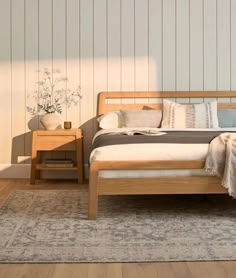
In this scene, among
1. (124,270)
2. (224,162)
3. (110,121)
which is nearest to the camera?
(124,270)

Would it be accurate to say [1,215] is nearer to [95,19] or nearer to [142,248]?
[142,248]

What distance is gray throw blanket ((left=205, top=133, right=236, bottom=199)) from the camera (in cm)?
305

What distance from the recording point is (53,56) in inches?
203

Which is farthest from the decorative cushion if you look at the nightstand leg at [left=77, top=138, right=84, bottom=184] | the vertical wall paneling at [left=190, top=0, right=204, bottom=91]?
the vertical wall paneling at [left=190, top=0, right=204, bottom=91]

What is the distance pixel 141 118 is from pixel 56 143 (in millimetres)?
893

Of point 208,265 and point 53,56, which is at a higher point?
point 53,56

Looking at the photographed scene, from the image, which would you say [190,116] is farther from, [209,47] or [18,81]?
[18,81]

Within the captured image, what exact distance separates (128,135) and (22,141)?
188 cm

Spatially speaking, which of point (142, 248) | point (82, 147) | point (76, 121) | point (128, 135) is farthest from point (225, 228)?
point (76, 121)

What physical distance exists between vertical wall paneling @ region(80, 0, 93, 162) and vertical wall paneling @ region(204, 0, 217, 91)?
1238 mm

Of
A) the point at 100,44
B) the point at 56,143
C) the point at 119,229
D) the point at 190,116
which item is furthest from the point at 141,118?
the point at 119,229

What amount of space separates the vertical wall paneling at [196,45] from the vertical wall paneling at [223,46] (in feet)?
0.62

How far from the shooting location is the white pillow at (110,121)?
15.6 ft

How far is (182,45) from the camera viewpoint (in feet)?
17.0
